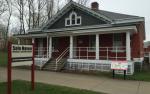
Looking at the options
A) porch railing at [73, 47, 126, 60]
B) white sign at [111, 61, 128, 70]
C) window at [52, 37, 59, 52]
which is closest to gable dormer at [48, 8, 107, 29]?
window at [52, 37, 59, 52]

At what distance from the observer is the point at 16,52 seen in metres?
9.28

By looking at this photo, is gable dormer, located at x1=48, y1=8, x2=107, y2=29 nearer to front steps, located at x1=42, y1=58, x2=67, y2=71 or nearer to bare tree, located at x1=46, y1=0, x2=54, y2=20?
front steps, located at x1=42, y1=58, x2=67, y2=71

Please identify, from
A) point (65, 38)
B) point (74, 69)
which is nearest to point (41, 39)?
point (65, 38)

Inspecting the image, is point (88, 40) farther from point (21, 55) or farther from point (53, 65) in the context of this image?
point (21, 55)

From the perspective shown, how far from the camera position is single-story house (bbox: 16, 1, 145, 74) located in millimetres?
17953

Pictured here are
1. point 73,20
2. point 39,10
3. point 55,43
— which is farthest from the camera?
point 39,10

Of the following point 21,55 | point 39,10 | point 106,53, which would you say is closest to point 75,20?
point 106,53

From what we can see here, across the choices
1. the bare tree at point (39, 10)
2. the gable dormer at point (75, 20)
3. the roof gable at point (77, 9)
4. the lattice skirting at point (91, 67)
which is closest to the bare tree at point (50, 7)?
the bare tree at point (39, 10)

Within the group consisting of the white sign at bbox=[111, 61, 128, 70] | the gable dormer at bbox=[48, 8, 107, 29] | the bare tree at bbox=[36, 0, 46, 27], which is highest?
the bare tree at bbox=[36, 0, 46, 27]

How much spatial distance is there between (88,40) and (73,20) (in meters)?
3.23

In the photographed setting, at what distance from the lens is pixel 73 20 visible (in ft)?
76.7

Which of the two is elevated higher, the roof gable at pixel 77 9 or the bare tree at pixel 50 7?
the bare tree at pixel 50 7

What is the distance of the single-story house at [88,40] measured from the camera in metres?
18.0

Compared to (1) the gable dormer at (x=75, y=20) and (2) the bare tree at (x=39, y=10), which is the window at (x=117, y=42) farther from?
(2) the bare tree at (x=39, y=10)
